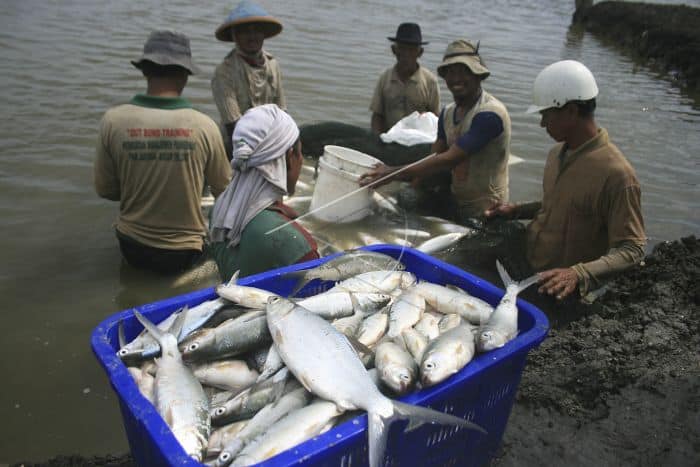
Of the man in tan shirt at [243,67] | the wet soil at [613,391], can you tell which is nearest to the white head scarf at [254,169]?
the wet soil at [613,391]

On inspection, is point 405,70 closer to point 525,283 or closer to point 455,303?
point 525,283

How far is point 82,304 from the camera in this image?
430 centimetres

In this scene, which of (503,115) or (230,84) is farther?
(230,84)

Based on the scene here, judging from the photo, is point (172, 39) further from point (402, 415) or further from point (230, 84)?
point (402, 415)

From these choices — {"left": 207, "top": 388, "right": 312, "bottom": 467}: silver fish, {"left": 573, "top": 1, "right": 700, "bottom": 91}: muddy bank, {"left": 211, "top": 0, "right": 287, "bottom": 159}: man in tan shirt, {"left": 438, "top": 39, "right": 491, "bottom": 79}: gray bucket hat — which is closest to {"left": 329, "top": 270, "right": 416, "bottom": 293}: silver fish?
{"left": 207, "top": 388, "right": 312, "bottom": 467}: silver fish

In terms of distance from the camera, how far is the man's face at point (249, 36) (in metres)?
5.72

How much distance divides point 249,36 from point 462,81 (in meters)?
2.40

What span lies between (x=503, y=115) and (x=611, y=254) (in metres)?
1.85

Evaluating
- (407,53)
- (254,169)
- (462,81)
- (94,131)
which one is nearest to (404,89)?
(407,53)

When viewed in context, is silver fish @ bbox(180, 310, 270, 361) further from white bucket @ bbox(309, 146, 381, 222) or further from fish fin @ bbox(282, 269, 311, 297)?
white bucket @ bbox(309, 146, 381, 222)

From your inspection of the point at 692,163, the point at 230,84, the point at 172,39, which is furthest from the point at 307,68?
the point at 172,39

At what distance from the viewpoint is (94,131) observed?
802cm

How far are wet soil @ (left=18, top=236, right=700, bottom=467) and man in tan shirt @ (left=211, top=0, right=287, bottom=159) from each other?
3.86 metres

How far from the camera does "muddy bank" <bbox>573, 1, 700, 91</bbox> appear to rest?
16.8m
